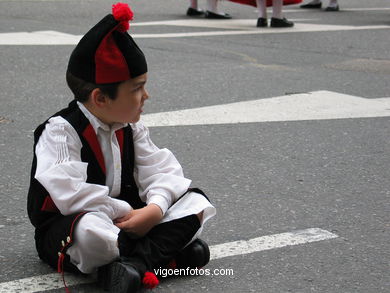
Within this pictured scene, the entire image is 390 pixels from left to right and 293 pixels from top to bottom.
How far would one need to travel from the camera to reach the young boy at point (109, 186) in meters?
2.85

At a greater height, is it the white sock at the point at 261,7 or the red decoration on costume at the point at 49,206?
the red decoration on costume at the point at 49,206

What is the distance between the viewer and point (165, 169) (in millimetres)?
3197

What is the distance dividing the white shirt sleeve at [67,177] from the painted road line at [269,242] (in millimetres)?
490

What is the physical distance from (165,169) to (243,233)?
503mm

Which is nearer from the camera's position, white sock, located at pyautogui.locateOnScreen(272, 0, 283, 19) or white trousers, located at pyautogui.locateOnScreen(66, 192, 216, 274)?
white trousers, located at pyautogui.locateOnScreen(66, 192, 216, 274)

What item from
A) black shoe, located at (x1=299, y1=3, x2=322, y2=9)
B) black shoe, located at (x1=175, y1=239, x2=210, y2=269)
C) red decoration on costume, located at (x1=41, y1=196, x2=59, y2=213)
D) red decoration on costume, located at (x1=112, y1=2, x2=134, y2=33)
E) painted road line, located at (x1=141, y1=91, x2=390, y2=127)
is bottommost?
black shoe, located at (x1=299, y1=3, x2=322, y2=9)

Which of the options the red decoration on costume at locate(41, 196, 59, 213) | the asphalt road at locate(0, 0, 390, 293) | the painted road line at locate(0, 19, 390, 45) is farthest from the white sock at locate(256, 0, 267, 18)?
the red decoration on costume at locate(41, 196, 59, 213)

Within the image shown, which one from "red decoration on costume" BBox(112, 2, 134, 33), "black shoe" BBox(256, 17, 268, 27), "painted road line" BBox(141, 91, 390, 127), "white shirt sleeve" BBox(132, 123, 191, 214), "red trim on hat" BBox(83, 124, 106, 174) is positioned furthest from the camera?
"black shoe" BBox(256, 17, 268, 27)

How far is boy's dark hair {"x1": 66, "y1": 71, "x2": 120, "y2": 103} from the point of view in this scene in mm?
2955

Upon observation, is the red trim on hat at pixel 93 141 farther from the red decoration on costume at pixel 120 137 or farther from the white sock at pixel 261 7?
the white sock at pixel 261 7

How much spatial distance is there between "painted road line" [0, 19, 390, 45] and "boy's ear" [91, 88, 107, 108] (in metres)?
5.47

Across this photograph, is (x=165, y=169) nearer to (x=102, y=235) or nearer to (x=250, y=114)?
(x=102, y=235)

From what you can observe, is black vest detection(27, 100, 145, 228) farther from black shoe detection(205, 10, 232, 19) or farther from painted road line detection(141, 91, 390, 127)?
black shoe detection(205, 10, 232, 19)

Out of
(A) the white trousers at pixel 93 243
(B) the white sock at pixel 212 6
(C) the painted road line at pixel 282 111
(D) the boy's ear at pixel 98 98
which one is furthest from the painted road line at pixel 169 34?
(A) the white trousers at pixel 93 243
